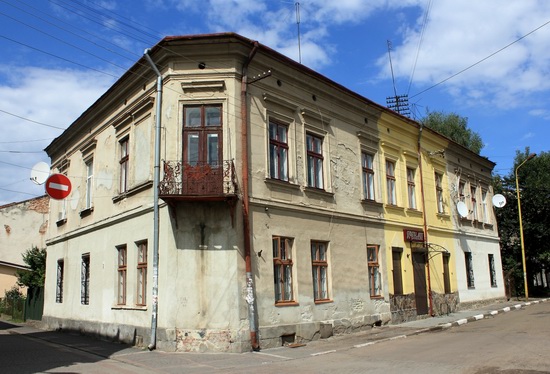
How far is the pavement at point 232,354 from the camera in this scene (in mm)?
10578

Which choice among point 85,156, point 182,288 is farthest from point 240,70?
point 85,156

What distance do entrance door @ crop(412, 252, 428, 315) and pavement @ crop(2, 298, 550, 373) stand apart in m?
0.60

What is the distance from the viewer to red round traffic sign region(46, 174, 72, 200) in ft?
47.0

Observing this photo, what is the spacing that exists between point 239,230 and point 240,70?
4387 millimetres

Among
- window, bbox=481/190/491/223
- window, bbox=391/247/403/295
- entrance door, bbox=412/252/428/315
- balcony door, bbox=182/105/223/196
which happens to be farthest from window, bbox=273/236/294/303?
window, bbox=481/190/491/223

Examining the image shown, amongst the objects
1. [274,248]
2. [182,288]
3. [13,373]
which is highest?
Answer: [274,248]

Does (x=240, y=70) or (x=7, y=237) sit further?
(x=7, y=237)

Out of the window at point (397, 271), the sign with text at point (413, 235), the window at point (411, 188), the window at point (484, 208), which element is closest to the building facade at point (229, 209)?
the window at point (397, 271)

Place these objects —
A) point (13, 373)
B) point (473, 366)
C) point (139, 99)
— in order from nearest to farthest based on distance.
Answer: point (473, 366) → point (13, 373) → point (139, 99)

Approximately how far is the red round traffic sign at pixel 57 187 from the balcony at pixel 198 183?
3857mm

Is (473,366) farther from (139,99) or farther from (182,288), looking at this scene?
(139,99)

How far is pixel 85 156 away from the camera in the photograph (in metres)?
19.0

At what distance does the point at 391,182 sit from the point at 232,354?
10623mm

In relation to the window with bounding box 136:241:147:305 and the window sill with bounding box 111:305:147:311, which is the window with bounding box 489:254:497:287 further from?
the window sill with bounding box 111:305:147:311
